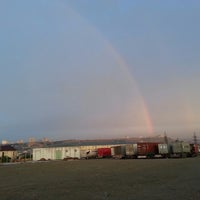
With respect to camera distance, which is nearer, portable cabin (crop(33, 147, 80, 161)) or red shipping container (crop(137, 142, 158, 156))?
red shipping container (crop(137, 142, 158, 156))

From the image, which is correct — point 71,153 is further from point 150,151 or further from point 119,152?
point 150,151

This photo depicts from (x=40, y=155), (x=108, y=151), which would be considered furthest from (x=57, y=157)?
(x=108, y=151)

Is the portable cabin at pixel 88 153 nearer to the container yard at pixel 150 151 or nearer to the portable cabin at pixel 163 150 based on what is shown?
the container yard at pixel 150 151

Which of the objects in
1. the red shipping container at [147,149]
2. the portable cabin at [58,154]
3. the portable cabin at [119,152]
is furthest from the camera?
the portable cabin at [58,154]

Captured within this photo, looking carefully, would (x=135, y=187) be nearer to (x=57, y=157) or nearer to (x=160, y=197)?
(x=160, y=197)

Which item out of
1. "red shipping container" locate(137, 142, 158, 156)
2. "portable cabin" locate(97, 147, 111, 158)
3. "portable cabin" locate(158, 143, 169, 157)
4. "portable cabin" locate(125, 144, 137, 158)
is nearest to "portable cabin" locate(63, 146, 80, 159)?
"portable cabin" locate(97, 147, 111, 158)

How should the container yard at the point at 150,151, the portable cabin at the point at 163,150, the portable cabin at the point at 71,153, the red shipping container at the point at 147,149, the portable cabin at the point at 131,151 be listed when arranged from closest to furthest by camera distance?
the container yard at the point at 150,151
the portable cabin at the point at 163,150
the red shipping container at the point at 147,149
the portable cabin at the point at 131,151
the portable cabin at the point at 71,153

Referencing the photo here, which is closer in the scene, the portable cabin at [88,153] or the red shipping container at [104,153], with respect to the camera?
the red shipping container at [104,153]

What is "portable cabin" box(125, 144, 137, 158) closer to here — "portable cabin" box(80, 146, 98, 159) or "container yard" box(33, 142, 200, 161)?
"container yard" box(33, 142, 200, 161)

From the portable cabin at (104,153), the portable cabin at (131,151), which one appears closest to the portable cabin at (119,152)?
the portable cabin at (131,151)

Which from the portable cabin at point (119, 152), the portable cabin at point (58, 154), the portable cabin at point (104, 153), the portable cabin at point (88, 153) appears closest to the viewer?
the portable cabin at point (119, 152)

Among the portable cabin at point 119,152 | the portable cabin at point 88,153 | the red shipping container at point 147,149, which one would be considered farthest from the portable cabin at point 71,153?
the red shipping container at point 147,149

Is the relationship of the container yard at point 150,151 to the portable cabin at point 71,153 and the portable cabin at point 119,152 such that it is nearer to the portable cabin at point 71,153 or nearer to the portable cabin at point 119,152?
the portable cabin at point 119,152

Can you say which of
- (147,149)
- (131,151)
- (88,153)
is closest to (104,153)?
(88,153)
